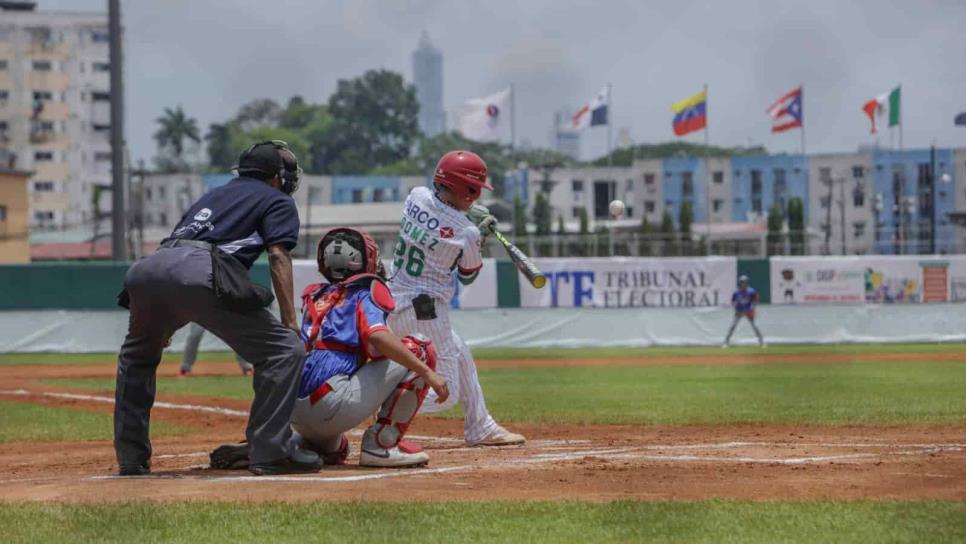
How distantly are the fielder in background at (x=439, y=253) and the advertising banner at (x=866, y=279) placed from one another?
84.8 feet

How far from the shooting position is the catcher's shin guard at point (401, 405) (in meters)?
8.12

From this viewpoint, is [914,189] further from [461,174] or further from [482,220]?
[461,174]

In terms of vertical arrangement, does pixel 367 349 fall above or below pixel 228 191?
below

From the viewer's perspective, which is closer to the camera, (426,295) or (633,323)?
(426,295)

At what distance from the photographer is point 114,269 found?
3128 centimetres

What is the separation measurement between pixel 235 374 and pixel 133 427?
15.1 metres

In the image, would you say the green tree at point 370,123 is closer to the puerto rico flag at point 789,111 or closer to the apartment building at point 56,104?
the apartment building at point 56,104

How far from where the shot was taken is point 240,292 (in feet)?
24.1

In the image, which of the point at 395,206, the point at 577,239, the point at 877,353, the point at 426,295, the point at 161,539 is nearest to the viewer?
the point at 161,539

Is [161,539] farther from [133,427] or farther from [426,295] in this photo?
[426,295]

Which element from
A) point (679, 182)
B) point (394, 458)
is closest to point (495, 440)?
point (394, 458)

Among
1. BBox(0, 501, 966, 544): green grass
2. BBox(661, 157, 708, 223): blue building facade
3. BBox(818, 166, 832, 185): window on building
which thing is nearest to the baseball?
BBox(0, 501, 966, 544): green grass

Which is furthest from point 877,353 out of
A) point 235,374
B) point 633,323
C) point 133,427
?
point 133,427

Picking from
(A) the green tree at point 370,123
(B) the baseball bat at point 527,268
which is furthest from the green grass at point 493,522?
(A) the green tree at point 370,123
